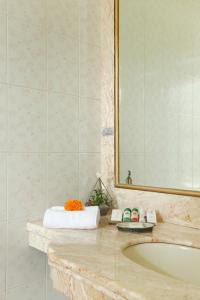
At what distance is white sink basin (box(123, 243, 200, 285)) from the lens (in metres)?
1.16

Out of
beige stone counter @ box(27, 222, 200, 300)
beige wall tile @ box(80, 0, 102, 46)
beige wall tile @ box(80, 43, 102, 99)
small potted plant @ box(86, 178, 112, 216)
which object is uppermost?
beige wall tile @ box(80, 0, 102, 46)

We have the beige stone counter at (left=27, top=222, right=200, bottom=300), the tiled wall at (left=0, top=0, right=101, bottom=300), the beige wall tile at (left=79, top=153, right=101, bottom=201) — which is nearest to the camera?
the beige stone counter at (left=27, top=222, right=200, bottom=300)

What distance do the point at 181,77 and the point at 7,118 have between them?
0.82m

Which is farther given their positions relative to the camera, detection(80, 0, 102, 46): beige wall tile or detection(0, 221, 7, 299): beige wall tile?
detection(80, 0, 102, 46): beige wall tile

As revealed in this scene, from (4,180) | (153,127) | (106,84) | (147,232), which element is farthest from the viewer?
(106,84)

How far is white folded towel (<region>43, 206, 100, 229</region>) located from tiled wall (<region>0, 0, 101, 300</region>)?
20cm

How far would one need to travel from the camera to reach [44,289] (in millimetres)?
1588

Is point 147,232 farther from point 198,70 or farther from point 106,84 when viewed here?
point 106,84

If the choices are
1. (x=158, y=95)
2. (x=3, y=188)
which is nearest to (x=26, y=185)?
(x=3, y=188)

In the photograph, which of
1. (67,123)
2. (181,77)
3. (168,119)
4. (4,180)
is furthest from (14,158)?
(181,77)

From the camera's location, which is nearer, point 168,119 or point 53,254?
point 53,254

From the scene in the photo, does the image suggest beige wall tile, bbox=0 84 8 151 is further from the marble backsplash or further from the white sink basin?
the white sink basin

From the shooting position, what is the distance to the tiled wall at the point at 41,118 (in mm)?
1465

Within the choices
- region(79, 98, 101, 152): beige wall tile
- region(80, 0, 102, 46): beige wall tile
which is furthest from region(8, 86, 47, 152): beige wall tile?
region(80, 0, 102, 46): beige wall tile
